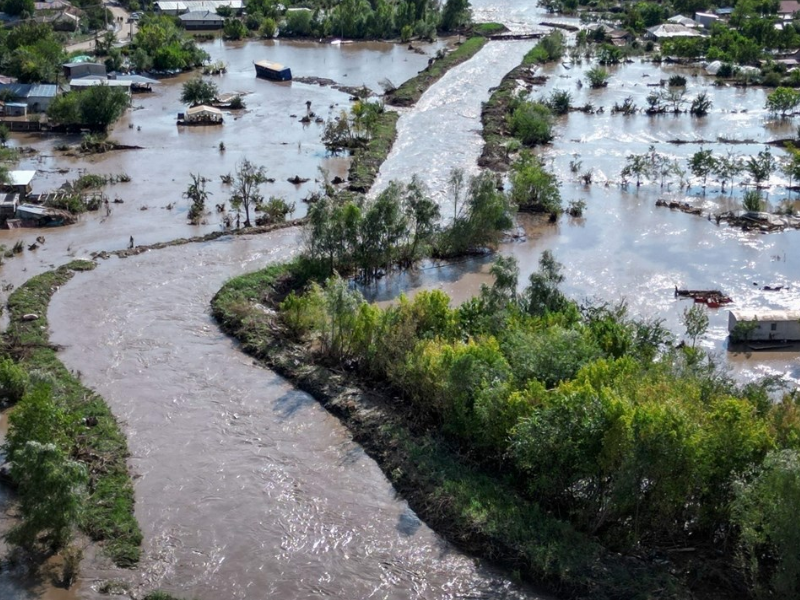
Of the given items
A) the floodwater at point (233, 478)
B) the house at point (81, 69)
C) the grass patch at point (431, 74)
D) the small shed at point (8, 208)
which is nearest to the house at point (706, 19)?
the grass patch at point (431, 74)

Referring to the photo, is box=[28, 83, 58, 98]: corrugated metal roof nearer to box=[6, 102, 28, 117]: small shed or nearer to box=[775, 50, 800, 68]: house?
box=[6, 102, 28, 117]: small shed

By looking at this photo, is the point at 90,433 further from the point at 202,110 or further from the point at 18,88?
the point at 18,88

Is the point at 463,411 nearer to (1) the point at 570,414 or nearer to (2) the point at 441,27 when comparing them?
(1) the point at 570,414

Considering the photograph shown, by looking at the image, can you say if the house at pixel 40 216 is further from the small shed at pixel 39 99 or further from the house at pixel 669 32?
the house at pixel 669 32

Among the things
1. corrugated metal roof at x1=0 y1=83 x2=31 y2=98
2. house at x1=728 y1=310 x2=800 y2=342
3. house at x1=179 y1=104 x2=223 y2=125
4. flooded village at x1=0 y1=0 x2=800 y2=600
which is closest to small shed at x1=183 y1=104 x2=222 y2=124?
house at x1=179 y1=104 x2=223 y2=125

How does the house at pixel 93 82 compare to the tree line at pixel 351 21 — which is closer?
the house at pixel 93 82

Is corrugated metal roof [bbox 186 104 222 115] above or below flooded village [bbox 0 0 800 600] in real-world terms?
above
